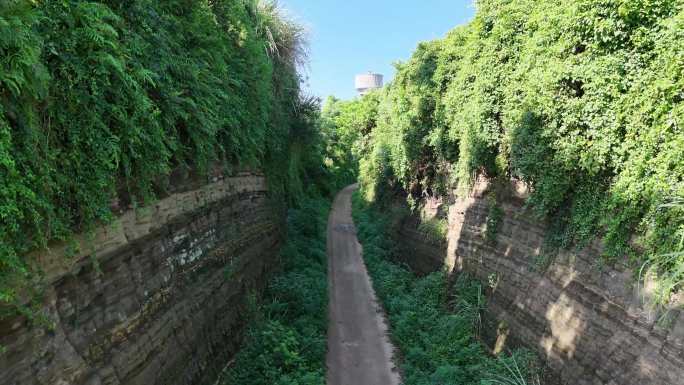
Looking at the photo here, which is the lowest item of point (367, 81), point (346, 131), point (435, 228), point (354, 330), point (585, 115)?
point (354, 330)

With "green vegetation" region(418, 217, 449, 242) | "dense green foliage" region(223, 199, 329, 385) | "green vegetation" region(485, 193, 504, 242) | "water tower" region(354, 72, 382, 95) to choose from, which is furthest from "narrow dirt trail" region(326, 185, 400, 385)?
"water tower" region(354, 72, 382, 95)

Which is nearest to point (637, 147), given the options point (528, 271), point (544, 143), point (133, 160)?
point (544, 143)

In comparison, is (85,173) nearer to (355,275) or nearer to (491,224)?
(491,224)

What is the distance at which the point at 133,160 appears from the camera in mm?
5492

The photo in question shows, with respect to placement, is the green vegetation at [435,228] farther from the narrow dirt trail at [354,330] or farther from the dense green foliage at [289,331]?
the dense green foliage at [289,331]

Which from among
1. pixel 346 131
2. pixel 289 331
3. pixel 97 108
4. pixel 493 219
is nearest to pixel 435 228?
pixel 493 219

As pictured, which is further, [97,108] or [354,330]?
[354,330]

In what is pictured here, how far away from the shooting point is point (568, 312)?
6984 mm

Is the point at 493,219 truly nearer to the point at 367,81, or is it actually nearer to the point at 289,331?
the point at 289,331

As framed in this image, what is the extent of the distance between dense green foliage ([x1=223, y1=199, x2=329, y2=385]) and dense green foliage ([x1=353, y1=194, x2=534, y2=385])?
226 cm

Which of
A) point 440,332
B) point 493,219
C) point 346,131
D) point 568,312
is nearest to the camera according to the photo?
point 568,312

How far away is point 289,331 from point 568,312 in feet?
20.6

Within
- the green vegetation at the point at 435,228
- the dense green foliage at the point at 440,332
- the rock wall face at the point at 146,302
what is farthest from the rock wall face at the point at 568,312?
the rock wall face at the point at 146,302

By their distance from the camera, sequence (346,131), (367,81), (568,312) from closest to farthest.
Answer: (568,312), (346,131), (367,81)
